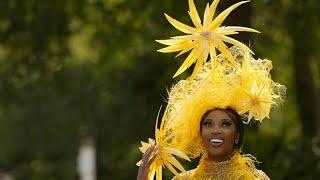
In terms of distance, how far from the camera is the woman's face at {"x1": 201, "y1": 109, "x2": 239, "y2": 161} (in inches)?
244

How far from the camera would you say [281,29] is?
14516 millimetres

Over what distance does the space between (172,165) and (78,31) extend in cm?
949

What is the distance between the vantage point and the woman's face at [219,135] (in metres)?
6.20

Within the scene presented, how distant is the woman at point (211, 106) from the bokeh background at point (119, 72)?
3603 mm

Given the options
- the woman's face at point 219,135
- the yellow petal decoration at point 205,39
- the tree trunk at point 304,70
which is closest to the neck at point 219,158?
the woman's face at point 219,135

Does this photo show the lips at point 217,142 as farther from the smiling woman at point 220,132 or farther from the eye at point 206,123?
the eye at point 206,123

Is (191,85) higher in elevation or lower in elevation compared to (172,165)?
higher

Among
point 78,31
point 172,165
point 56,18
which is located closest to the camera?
point 172,165

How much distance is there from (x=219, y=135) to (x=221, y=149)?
0.29ft

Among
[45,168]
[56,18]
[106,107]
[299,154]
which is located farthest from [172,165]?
[45,168]

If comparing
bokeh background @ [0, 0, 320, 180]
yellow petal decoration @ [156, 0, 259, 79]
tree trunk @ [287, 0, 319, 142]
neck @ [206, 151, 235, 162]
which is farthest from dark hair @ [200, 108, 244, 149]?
tree trunk @ [287, 0, 319, 142]

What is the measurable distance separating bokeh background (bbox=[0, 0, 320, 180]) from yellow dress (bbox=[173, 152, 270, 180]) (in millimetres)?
3855

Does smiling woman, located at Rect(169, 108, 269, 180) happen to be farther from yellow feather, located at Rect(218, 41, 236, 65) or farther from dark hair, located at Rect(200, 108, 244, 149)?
yellow feather, located at Rect(218, 41, 236, 65)

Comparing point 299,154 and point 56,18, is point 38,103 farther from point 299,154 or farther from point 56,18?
point 299,154
